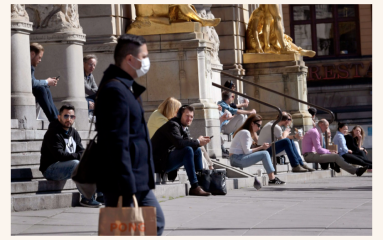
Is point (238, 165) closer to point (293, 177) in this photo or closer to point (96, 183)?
point (293, 177)

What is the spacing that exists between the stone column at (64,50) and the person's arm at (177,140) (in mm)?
2293

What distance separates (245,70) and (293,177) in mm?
7491

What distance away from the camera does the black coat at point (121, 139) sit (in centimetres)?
484

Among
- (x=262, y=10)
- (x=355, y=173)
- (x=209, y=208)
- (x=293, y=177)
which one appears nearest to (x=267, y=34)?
(x=262, y=10)

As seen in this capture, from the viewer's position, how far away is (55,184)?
9055mm

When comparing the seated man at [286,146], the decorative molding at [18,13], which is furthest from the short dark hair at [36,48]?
the seated man at [286,146]

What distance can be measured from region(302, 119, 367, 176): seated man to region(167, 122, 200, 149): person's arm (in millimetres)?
6272

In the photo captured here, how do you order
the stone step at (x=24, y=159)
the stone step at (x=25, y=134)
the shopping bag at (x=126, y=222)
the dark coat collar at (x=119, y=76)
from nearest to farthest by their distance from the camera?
the shopping bag at (x=126, y=222)
the dark coat collar at (x=119, y=76)
the stone step at (x=24, y=159)
the stone step at (x=25, y=134)

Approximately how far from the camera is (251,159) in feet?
42.5

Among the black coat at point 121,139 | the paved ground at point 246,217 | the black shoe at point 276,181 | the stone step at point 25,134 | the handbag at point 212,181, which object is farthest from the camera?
the black shoe at point 276,181

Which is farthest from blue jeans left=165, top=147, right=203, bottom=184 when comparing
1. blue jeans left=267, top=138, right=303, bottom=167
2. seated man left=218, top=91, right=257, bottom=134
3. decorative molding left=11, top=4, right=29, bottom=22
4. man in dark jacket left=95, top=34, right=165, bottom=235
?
seated man left=218, top=91, right=257, bottom=134

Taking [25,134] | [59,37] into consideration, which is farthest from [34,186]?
[59,37]

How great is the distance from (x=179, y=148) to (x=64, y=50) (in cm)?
299

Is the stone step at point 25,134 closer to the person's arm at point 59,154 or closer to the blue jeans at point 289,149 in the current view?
the person's arm at point 59,154
